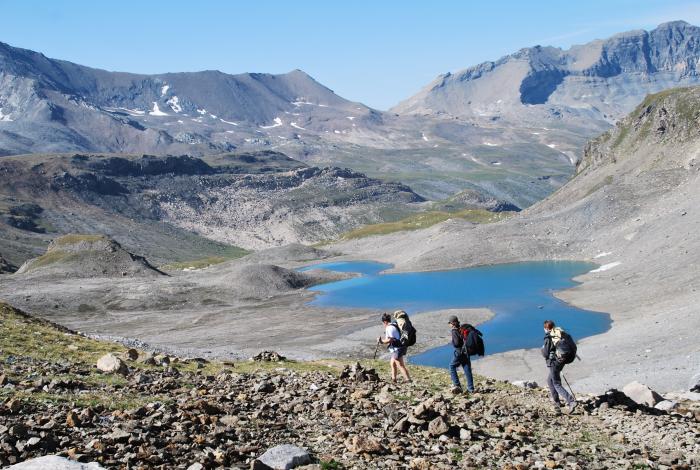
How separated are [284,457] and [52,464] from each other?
508cm

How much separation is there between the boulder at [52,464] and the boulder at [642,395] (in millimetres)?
20724

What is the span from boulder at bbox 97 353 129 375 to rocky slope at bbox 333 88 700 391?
3011 cm

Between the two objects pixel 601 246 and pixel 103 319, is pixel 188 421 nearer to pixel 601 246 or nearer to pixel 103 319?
pixel 103 319

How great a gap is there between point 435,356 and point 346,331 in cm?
2037

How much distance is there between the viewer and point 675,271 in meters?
91.5

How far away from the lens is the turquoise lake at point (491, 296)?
79.1 metres

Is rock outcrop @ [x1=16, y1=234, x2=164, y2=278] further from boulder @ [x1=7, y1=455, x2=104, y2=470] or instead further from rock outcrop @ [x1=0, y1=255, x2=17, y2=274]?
boulder @ [x1=7, y1=455, x2=104, y2=470]

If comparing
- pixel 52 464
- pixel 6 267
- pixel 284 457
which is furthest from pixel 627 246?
pixel 6 267

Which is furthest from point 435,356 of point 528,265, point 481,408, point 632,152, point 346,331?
point 632,152

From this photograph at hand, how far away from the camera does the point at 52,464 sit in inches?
538

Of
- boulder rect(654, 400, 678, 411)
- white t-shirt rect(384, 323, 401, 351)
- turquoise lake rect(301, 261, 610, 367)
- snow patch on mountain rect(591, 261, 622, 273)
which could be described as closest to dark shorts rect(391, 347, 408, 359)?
white t-shirt rect(384, 323, 401, 351)

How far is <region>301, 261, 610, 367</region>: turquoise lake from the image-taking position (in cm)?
7906

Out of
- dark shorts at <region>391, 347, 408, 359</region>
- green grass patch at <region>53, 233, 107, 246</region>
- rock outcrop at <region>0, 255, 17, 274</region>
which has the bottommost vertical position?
rock outcrop at <region>0, 255, 17, 274</region>

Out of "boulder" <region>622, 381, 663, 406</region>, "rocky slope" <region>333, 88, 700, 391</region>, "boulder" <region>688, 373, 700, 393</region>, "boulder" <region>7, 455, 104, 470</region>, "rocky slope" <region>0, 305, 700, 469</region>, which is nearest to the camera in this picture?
"boulder" <region>7, 455, 104, 470</region>
